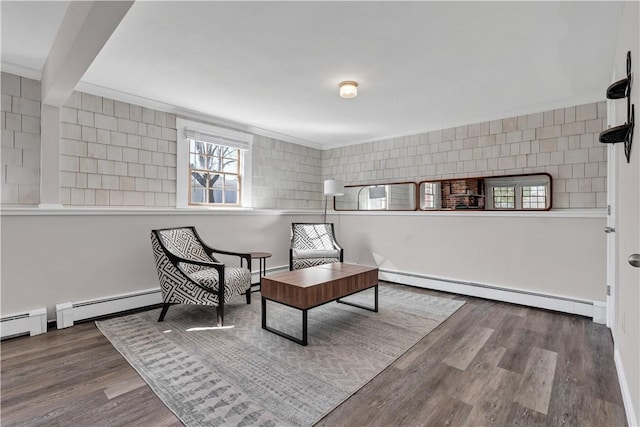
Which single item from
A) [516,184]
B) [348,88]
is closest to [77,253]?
[348,88]

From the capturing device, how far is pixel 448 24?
2215 millimetres

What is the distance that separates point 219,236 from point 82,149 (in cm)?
185

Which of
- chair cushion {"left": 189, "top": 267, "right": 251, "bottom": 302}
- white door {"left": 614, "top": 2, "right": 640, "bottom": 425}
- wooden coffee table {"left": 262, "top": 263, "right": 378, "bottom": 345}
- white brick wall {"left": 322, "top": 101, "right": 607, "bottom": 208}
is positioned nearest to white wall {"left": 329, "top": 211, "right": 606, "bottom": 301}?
white brick wall {"left": 322, "top": 101, "right": 607, "bottom": 208}

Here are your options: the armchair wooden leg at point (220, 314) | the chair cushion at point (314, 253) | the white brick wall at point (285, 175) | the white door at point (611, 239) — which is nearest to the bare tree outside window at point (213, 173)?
the white brick wall at point (285, 175)

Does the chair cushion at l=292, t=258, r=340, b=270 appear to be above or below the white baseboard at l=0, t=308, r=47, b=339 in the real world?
above

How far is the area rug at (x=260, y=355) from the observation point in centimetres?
184

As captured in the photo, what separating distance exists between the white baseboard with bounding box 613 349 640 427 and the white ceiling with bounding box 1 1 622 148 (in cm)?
238

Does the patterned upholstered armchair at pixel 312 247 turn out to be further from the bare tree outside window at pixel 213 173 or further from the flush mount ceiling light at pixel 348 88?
the flush mount ceiling light at pixel 348 88

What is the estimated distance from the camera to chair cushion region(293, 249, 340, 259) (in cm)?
457

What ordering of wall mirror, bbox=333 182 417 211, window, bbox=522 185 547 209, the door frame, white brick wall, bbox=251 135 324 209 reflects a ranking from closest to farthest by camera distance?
the door frame, window, bbox=522 185 547 209, wall mirror, bbox=333 182 417 211, white brick wall, bbox=251 135 324 209

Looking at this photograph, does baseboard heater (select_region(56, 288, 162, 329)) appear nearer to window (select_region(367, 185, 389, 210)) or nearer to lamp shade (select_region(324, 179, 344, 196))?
lamp shade (select_region(324, 179, 344, 196))

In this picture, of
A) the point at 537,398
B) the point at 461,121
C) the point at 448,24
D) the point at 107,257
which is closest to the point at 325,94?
the point at 448,24

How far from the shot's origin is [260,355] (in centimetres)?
247

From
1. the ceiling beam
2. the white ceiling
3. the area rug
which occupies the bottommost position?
the area rug
